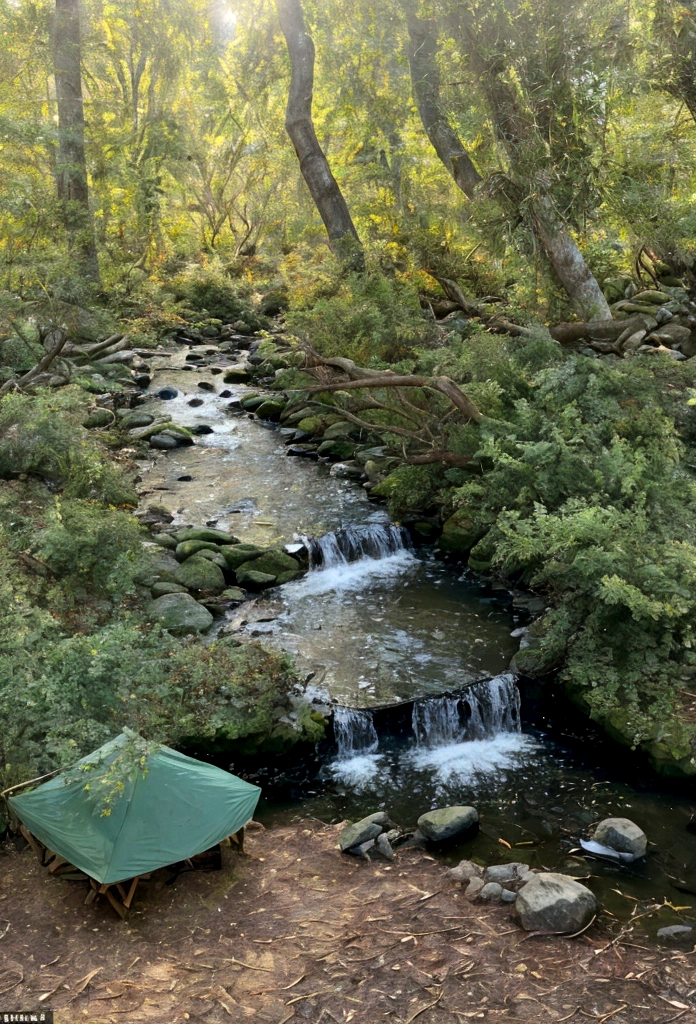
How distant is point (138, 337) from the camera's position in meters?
19.4

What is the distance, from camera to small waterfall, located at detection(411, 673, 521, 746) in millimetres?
8031

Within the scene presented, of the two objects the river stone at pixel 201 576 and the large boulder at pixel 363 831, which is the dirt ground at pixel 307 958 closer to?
the large boulder at pixel 363 831

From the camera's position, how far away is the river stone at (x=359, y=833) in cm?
647

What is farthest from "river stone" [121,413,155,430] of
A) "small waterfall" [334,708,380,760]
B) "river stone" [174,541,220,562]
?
"small waterfall" [334,708,380,760]

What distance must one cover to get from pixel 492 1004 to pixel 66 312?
13.7 meters

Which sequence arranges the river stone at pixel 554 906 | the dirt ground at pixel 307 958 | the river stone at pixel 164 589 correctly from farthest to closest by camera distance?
the river stone at pixel 164 589 → the river stone at pixel 554 906 → the dirt ground at pixel 307 958

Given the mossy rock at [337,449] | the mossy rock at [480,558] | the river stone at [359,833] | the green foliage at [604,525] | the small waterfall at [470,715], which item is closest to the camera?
the river stone at [359,833]

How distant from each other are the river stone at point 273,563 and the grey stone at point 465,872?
5.24 m

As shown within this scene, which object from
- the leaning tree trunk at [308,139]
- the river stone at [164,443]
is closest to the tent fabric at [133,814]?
the river stone at [164,443]

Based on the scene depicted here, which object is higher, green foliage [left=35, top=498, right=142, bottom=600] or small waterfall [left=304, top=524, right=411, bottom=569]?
green foliage [left=35, top=498, right=142, bottom=600]

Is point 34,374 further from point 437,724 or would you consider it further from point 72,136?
point 437,724

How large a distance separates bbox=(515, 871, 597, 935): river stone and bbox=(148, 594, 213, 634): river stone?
4.81 m

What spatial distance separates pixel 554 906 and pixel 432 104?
13595 mm

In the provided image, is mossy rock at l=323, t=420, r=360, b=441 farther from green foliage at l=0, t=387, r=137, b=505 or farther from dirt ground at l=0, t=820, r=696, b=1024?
dirt ground at l=0, t=820, r=696, b=1024
